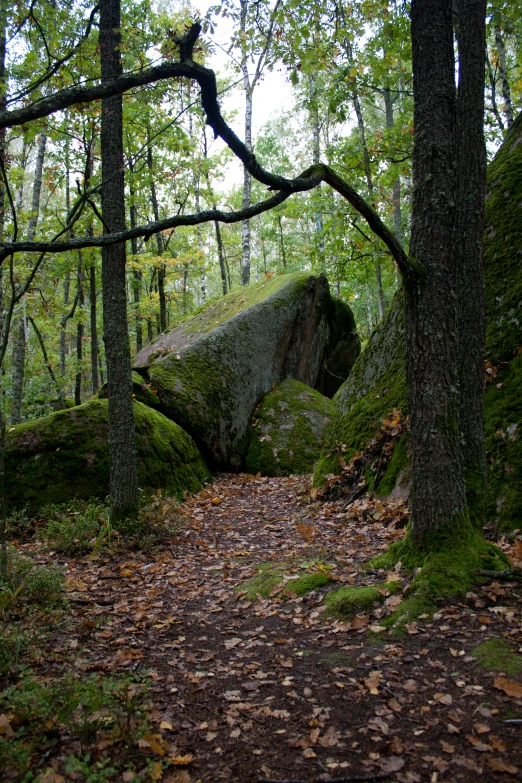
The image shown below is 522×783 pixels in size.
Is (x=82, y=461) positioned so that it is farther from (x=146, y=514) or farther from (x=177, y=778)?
(x=177, y=778)

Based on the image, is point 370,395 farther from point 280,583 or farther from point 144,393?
point 144,393

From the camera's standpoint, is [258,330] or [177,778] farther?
[258,330]

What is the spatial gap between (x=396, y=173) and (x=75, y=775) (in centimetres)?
1169

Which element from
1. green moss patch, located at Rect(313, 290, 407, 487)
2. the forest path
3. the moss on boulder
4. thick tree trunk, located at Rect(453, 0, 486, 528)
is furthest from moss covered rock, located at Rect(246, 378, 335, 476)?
thick tree trunk, located at Rect(453, 0, 486, 528)

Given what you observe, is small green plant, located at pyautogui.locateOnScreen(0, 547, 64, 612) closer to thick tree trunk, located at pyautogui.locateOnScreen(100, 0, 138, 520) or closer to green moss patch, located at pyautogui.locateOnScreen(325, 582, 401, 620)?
thick tree trunk, located at pyautogui.locateOnScreen(100, 0, 138, 520)

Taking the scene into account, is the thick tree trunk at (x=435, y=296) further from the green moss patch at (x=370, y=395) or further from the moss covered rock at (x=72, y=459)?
the moss covered rock at (x=72, y=459)

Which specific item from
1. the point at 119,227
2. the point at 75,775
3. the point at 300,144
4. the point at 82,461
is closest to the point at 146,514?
the point at 82,461

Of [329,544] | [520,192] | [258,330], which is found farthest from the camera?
[258,330]

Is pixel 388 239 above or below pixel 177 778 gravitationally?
above

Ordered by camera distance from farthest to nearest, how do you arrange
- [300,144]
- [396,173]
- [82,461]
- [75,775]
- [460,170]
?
[300,144] → [396,173] → [82,461] → [460,170] → [75,775]

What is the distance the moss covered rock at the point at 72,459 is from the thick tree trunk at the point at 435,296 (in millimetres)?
5270

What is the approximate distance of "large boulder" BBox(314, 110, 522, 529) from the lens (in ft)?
17.1

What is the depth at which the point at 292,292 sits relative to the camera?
13.8 metres

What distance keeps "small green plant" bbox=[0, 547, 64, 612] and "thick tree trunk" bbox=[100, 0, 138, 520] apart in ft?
6.47
